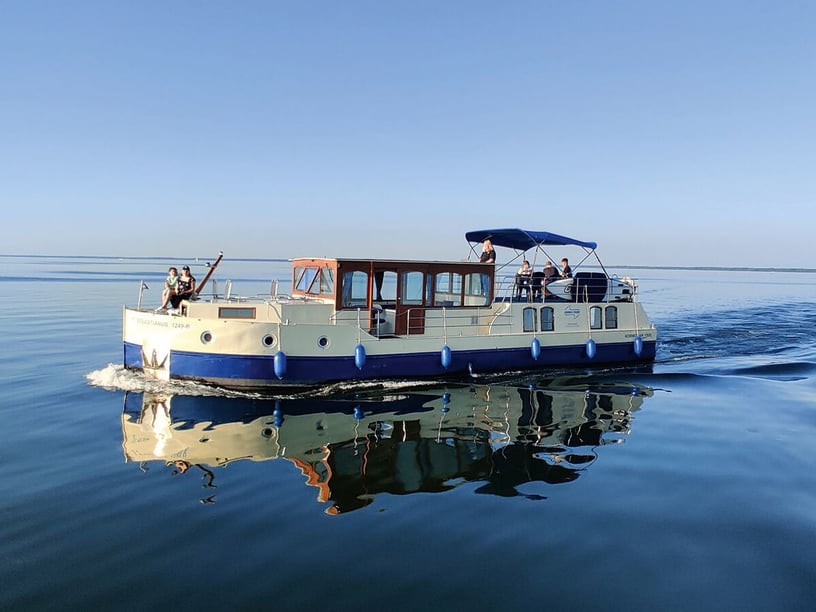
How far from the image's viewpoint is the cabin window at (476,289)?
17.7 meters

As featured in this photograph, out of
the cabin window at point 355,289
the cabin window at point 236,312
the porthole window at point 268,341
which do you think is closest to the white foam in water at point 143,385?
the porthole window at point 268,341

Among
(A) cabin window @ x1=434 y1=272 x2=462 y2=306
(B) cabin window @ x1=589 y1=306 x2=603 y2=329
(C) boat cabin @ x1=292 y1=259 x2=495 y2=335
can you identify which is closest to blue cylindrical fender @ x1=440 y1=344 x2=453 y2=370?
(C) boat cabin @ x1=292 y1=259 x2=495 y2=335

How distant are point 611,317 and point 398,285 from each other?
8.49 m

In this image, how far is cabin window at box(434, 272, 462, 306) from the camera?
17.2 m

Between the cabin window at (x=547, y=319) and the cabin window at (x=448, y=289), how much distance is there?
319 cm

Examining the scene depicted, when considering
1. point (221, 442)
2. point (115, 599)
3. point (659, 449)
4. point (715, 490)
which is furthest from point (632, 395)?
point (115, 599)

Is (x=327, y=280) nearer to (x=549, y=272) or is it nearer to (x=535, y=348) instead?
(x=535, y=348)

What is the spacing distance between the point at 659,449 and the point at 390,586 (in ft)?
23.0

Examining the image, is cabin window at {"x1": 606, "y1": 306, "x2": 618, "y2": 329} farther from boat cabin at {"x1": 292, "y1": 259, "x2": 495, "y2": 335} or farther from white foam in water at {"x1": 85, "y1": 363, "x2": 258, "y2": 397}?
white foam in water at {"x1": 85, "y1": 363, "x2": 258, "y2": 397}

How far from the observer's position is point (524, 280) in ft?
62.3

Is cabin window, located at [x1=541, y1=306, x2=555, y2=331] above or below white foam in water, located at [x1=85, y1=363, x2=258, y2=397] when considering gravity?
above

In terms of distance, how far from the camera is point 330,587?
229 inches

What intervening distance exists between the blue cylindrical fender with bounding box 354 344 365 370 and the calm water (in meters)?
0.70

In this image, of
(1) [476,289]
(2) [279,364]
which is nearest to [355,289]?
(2) [279,364]
